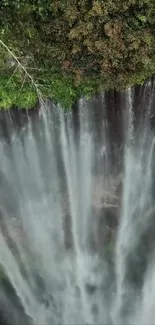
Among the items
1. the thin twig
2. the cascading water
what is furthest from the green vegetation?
the cascading water

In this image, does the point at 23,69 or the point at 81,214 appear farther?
the point at 81,214

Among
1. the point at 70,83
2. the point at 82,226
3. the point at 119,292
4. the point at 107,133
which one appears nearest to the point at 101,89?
the point at 70,83

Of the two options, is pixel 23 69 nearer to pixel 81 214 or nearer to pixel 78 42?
pixel 78 42

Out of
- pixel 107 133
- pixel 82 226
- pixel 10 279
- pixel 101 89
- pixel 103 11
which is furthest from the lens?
pixel 10 279

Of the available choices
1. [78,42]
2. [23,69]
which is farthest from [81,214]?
[78,42]

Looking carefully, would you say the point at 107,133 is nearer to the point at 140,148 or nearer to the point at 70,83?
the point at 140,148

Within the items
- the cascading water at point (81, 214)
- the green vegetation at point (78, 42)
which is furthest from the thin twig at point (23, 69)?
the cascading water at point (81, 214)
